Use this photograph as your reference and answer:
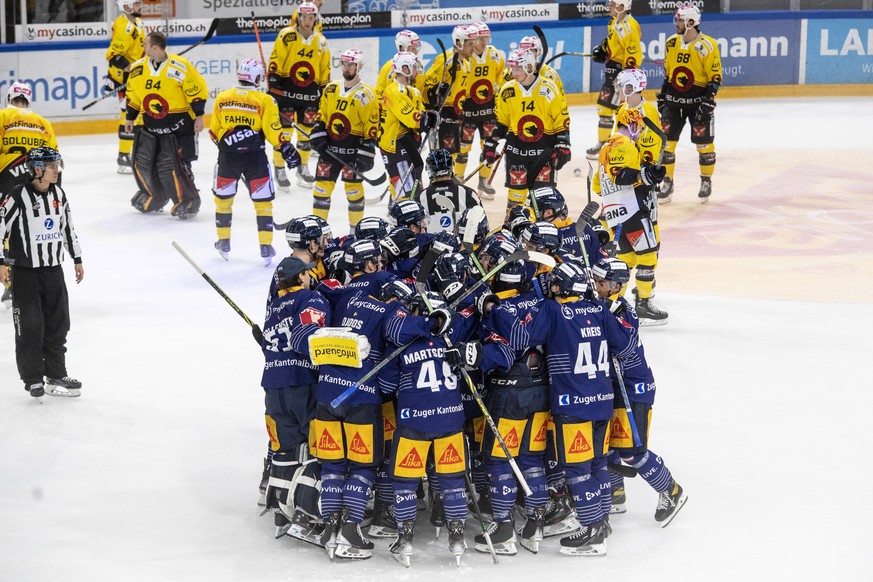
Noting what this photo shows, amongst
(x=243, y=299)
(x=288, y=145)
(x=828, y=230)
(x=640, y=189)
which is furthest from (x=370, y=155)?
(x=828, y=230)

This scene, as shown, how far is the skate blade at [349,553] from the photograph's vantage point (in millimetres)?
5477

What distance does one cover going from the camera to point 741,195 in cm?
1323

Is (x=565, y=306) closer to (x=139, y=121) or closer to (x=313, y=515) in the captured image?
(x=313, y=515)

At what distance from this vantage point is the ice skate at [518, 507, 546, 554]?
563 centimetres

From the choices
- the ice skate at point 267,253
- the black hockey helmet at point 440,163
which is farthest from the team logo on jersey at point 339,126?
the black hockey helmet at point 440,163

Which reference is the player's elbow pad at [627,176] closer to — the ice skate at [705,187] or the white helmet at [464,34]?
the white helmet at [464,34]

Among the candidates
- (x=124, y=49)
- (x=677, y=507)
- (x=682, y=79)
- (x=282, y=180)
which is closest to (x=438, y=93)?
(x=282, y=180)

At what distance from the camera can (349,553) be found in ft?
18.0

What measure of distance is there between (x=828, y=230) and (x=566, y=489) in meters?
6.74

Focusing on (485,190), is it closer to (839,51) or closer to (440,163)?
(440,163)

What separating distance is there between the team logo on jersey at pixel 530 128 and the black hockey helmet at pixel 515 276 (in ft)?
16.3

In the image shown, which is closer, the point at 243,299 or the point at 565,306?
the point at 565,306

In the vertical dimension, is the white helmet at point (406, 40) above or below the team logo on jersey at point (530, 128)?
above

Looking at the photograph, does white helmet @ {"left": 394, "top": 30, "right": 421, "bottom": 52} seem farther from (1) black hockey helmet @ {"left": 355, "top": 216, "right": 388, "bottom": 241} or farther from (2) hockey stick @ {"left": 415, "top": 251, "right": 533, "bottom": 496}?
(2) hockey stick @ {"left": 415, "top": 251, "right": 533, "bottom": 496}
